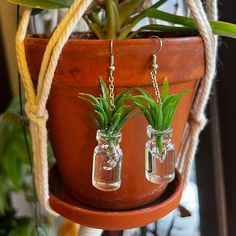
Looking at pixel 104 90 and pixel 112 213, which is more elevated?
pixel 104 90

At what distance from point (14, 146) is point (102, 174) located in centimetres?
51

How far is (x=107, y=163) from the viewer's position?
1.50 ft

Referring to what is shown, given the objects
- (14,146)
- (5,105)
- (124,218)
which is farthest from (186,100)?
(5,105)

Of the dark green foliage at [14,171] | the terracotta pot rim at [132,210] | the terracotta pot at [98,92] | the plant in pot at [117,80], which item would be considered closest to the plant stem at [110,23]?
the plant in pot at [117,80]

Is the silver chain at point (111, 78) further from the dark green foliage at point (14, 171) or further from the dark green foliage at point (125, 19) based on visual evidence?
the dark green foliage at point (14, 171)

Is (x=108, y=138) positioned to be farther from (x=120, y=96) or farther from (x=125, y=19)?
(x=125, y=19)

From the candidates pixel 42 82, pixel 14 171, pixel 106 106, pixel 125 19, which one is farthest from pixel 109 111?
pixel 14 171

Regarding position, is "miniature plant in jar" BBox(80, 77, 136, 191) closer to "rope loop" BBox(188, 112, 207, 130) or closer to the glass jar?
the glass jar

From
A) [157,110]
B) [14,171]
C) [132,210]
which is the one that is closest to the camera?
[157,110]

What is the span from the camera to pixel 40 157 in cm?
54

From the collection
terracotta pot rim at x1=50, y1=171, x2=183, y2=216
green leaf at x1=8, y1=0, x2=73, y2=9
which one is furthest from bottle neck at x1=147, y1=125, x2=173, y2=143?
green leaf at x1=8, y1=0, x2=73, y2=9

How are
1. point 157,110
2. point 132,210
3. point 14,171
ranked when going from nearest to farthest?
point 157,110 → point 132,210 → point 14,171

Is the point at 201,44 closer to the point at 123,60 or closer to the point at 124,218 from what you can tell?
the point at 123,60

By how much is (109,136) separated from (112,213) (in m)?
0.13
